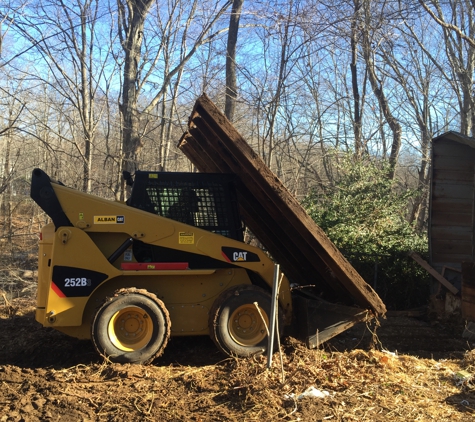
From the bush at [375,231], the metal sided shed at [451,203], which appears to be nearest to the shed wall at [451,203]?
the metal sided shed at [451,203]

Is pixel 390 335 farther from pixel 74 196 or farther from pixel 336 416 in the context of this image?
pixel 74 196

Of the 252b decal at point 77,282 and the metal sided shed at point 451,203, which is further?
the metal sided shed at point 451,203

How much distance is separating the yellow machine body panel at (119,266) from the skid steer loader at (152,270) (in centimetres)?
1

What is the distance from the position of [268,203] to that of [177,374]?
2.33 m

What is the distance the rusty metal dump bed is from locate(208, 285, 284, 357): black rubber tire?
0.90 meters

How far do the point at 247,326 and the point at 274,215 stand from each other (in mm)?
1484

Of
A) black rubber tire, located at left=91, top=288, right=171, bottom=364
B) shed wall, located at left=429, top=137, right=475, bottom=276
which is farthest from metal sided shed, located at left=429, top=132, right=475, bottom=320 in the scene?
black rubber tire, located at left=91, top=288, right=171, bottom=364

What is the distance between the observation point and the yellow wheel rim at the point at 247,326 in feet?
17.4

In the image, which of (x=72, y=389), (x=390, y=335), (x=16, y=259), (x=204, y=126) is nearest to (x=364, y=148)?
(x=390, y=335)

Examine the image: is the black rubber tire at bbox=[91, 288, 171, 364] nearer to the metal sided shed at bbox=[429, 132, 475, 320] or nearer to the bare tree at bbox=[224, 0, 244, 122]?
the metal sided shed at bbox=[429, 132, 475, 320]

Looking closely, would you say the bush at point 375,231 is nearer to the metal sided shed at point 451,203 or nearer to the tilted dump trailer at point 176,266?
the metal sided shed at point 451,203

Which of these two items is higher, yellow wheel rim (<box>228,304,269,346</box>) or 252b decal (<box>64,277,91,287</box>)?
252b decal (<box>64,277,91,287</box>)

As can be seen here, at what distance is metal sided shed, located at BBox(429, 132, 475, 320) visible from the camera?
8.38m

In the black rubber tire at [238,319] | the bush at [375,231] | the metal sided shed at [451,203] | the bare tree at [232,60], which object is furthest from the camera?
the bare tree at [232,60]
